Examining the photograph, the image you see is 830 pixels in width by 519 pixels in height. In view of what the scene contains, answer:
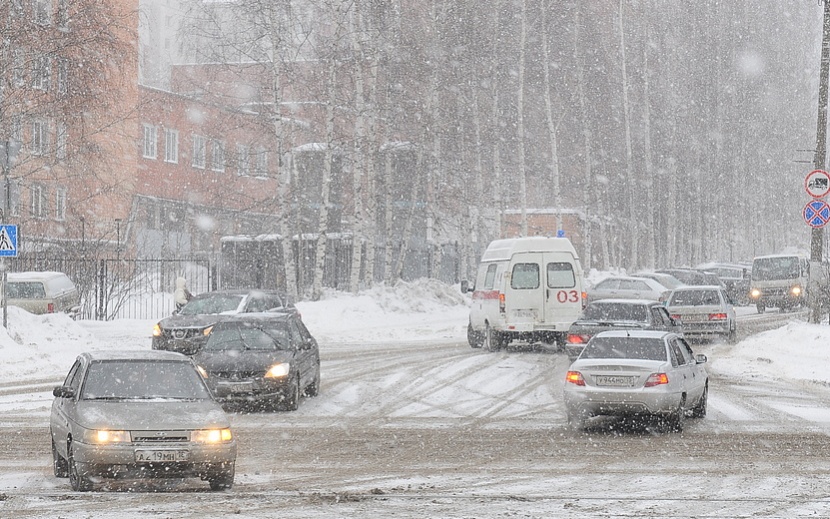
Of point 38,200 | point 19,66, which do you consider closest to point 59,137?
point 19,66

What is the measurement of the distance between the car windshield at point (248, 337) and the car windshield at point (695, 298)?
620 inches

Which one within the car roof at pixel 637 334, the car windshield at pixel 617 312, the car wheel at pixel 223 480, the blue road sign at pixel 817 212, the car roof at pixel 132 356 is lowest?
the car wheel at pixel 223 480

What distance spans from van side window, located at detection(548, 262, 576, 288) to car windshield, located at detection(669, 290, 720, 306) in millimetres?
5939

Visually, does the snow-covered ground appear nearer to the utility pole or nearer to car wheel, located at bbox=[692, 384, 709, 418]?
the utility pole

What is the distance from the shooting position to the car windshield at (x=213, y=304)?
25.7 metres

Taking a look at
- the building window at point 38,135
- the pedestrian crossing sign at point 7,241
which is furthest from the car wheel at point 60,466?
the building window at point 38,135

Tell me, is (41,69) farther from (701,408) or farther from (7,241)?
(701,408)

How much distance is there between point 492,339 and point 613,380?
40.2 ft

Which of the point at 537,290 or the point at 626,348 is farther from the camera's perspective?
the point at 537,290

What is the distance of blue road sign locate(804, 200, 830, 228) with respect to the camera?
26875 mm

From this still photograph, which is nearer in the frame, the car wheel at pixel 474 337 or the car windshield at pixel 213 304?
the car windshield at pixel 213 304

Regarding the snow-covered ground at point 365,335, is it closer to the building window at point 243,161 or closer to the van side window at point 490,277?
the van side window at point 490,277

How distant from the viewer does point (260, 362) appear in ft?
58.5

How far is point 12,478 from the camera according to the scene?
1180cm
